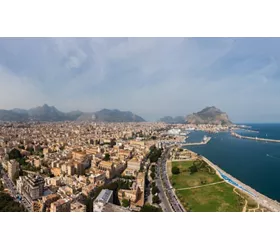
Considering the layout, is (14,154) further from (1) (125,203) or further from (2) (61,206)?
(1) (125,203)

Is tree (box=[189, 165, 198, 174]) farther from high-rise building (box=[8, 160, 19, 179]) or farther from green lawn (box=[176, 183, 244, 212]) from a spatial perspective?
high-rise building (box=[8, 160, 19, 179])

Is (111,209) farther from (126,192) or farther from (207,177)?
(207,177)

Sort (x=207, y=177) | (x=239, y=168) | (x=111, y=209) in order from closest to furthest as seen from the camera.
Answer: (x=111, y=209)
(x=207, y=177)
(x=239, y=168)

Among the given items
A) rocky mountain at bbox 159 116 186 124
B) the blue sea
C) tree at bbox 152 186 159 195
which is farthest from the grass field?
rocky mountain at bbox 159 116 186 124

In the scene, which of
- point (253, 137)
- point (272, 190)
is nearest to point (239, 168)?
point (272, 190)

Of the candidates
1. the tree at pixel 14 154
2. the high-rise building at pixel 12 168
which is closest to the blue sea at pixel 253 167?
the high-rise building at pixel 12 168

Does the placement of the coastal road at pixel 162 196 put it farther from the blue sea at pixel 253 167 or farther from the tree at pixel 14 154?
the tree at pixel 14 154
